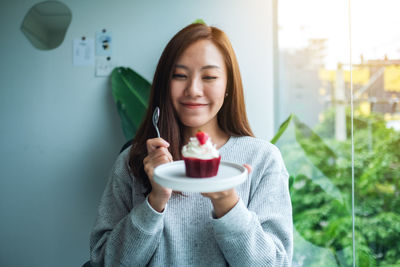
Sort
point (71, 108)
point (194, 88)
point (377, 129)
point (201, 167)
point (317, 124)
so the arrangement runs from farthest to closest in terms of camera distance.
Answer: point (71, 108), point (317, 124), point (377, 129), point (194, 88), point (201, 167)

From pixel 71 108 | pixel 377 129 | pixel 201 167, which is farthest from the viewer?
pixel 71 108

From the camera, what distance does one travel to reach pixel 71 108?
2.30 metres

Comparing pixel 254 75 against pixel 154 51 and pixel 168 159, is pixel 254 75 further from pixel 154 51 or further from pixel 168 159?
pixel 168 159

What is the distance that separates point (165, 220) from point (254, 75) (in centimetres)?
143

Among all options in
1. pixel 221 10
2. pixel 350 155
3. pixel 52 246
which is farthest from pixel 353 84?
pixel 52 246

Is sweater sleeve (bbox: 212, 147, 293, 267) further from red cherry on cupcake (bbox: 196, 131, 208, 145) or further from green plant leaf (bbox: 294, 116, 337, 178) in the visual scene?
green plant leaf (bbox: 294, 116, 337, 178)

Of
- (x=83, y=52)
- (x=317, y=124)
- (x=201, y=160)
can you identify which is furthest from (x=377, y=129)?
(x=83, y=52)

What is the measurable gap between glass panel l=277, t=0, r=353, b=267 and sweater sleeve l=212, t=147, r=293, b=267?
1135mm

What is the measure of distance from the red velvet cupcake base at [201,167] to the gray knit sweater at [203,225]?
0.39ft

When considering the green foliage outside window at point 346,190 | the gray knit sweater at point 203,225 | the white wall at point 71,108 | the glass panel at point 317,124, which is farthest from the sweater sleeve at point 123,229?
the glass panel at point 317,124

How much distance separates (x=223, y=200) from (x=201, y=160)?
0.12 metres

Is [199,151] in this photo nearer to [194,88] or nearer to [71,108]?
[194,88]

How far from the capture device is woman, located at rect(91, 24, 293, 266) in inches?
35.1

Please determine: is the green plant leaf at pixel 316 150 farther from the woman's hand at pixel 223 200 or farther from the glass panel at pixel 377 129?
the woman's hand at pixel 223 200
